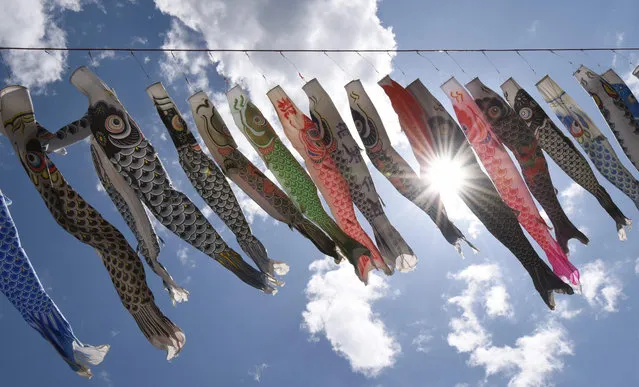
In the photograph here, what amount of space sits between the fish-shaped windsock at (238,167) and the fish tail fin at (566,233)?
406cm

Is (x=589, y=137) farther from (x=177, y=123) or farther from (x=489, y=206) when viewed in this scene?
(x=177, y=123)

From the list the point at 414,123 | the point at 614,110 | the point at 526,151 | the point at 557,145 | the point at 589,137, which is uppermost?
the point at 614,110

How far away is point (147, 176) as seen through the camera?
18.7 ft

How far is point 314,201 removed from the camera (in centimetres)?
688

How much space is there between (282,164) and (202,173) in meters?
1.13

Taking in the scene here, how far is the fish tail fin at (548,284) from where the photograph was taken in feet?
22.8

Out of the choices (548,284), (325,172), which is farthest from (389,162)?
(548,284)

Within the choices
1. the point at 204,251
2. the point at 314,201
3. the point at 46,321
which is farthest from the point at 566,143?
the point at 46,321

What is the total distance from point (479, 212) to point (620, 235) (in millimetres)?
3159

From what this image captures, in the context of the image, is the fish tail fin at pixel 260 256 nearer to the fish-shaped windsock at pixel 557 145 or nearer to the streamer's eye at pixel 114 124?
the streamer's eye at pixel 114 124

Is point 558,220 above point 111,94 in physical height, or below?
above

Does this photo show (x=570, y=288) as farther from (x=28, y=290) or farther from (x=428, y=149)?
(x=28, y=290)

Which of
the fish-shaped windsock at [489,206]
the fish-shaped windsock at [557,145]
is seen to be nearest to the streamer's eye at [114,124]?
the fish-shaped windsock at [489,206]

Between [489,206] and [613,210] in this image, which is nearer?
[489,206]
